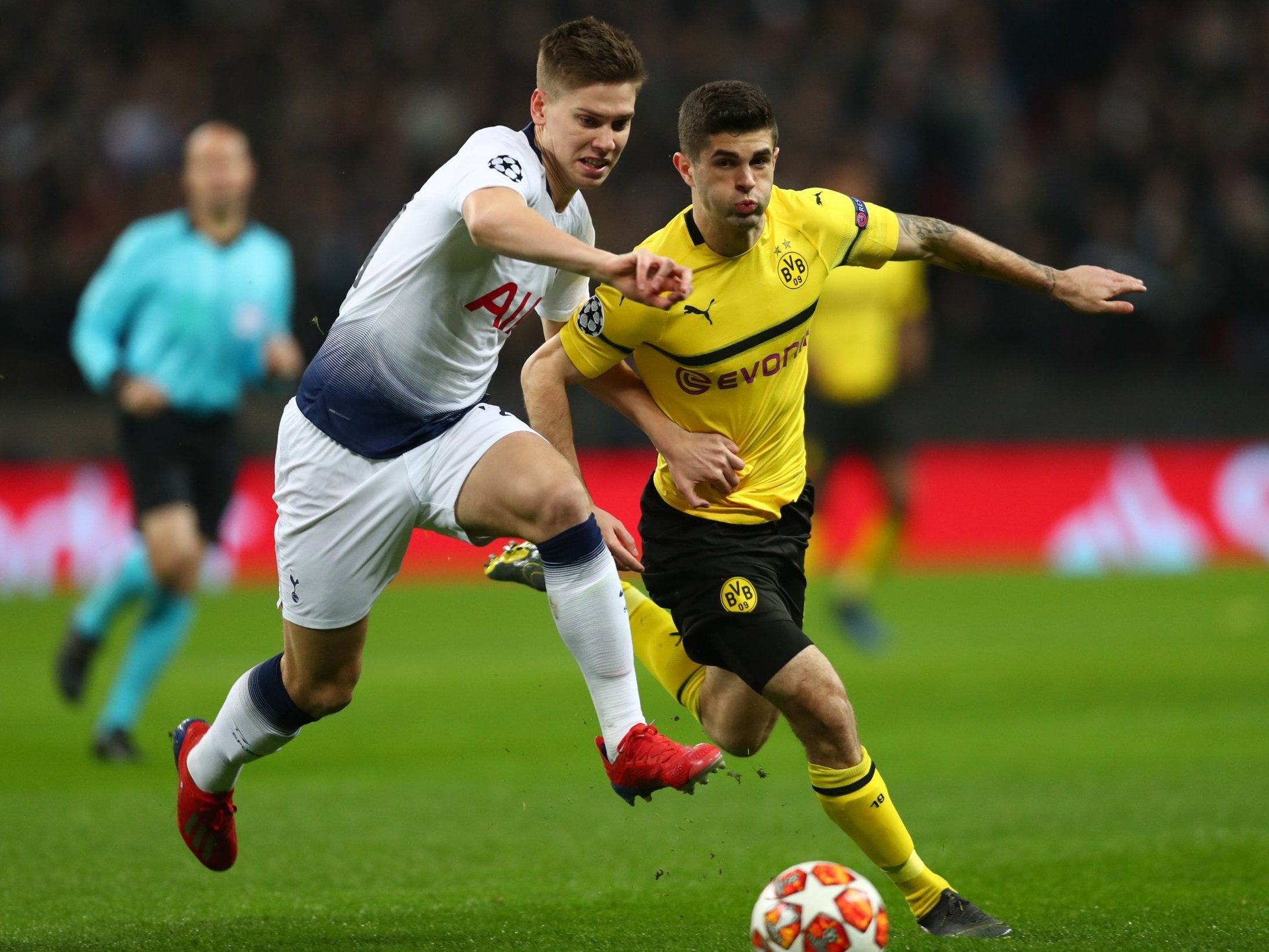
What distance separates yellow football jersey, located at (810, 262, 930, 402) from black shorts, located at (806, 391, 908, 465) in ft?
0.21

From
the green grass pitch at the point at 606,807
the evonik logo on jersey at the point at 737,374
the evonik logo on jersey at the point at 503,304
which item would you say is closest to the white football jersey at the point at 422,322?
the evonik logo on jersey at the point at 503,304

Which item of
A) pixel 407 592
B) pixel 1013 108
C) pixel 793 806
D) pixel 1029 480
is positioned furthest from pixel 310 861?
pixel 1013 108

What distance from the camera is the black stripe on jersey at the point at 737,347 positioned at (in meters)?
5.07

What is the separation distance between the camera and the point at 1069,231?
57.3 ft

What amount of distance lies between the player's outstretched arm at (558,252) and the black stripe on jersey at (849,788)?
5.05 ft

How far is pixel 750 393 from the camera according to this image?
204 inches

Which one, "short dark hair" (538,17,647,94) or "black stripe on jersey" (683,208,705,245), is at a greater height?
"short dark hair" (538,17,647,94)

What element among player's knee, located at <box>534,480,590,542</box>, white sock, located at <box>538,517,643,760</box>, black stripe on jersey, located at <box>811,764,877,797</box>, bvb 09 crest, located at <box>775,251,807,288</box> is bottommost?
black stripe on jersey, located at <box>811,764,877,797</box>

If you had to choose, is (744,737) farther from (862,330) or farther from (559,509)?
(862,330)

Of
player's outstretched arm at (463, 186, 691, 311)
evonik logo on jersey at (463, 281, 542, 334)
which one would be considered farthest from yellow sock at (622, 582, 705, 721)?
player's outstretched arm at (463, 186, 691, 311)

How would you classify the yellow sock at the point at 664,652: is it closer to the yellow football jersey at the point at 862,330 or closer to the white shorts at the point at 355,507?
the white shorts at the point at 355,507

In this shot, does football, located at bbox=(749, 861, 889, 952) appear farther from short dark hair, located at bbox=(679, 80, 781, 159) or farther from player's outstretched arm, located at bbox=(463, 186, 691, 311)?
short dark hair, located at bbox=(679, 80, 781, 159)

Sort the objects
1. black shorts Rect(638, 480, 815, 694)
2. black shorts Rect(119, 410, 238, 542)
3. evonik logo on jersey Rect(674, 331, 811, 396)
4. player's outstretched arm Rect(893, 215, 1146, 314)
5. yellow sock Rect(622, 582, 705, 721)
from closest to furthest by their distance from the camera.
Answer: black shorts Rect(638, 480, 815, 694) → player's outstretched arm Rect(893, 215, 1146, 314) → evonik logo on jersey Rect(674, 331, 811, 396) → yellow sock Rect(622, 582, 705, 721) → black shorts Rect(119, 410, 238, 542)

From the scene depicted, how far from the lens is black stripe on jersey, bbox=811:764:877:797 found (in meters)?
4.83
